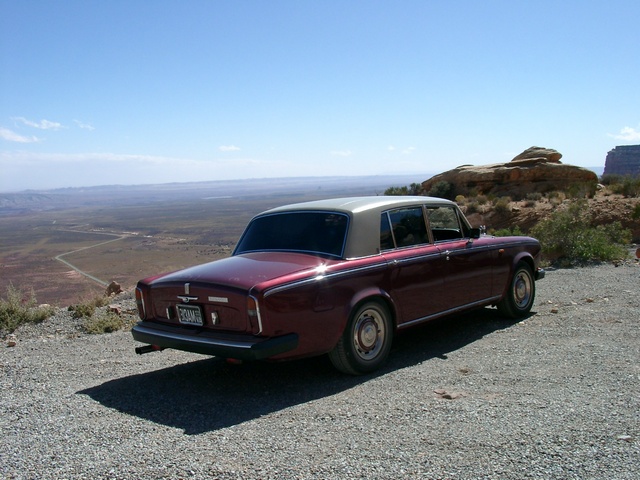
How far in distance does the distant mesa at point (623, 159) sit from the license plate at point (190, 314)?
61.9m

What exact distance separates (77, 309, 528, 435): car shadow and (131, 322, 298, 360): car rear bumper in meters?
0.39

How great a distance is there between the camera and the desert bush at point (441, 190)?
29928 mm

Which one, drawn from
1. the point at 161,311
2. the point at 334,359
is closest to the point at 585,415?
the point at 334,359

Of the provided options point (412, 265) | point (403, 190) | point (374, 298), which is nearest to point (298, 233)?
point (374, 298)

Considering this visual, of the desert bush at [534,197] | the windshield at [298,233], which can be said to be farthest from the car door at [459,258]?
the desert bush at [534,197]

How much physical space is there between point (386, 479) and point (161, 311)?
113 inches

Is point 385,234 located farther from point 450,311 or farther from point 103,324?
A: point 103,324

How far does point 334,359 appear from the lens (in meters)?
5.23

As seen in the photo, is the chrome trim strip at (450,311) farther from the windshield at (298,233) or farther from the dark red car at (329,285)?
the windshield at (298,233)

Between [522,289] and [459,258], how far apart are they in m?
1.62

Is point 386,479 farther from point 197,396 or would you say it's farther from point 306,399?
point 197,396

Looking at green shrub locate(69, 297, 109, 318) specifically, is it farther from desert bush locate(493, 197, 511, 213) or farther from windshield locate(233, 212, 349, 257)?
desert bush locate(493, 197, 511, 213)

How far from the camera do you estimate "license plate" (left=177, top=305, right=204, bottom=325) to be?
511 cm

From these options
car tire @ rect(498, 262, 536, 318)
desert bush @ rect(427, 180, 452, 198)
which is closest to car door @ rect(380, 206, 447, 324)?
car tire @ rect(498, 262, 536, 318)
